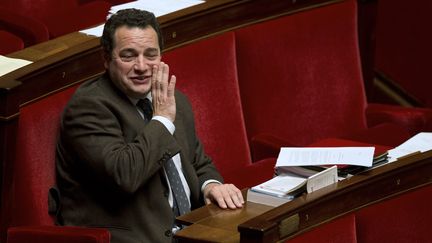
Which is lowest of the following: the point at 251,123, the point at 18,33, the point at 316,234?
the point at 316,234

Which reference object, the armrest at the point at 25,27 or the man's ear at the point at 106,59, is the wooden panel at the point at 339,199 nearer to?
the man's ear at the point at 106,59

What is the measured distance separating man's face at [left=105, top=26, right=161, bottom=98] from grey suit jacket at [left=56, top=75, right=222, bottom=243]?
0.01 m

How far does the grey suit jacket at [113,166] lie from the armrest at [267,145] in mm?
212

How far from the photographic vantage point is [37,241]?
83cm

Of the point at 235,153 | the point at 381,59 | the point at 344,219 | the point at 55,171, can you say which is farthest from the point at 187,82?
the point at 381,59

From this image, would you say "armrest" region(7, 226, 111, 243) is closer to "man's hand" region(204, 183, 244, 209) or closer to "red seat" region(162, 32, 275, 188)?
"man's hand" region(204, 183, 244, 209)

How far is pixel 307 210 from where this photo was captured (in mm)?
752

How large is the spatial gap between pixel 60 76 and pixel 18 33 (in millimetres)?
267

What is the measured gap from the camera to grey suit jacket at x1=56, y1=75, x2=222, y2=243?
0.84 m

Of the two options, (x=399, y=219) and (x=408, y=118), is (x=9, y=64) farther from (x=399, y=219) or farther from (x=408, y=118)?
(x=408, y=118)

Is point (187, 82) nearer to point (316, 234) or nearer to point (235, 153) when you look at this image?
point (235, 153)

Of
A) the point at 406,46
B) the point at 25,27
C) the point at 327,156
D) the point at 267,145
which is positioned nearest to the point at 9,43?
the point at 25,27

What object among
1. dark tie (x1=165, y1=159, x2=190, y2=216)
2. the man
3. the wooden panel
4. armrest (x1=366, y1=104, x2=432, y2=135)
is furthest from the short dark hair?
armrest (x1=366, y1=104, x2=432, y2=135)

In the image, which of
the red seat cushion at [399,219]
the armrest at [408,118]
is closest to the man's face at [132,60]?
the red seat cushion at [399,219]
